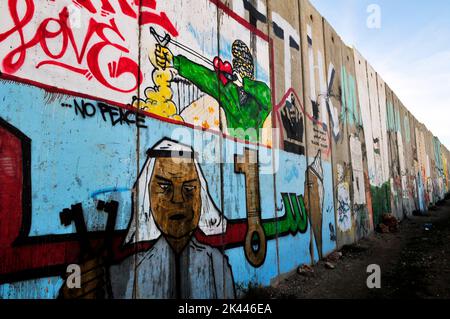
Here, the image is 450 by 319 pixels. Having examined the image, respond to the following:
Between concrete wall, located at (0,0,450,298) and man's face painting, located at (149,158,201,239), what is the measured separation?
0.04 feet

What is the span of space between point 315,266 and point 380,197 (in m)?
5.92

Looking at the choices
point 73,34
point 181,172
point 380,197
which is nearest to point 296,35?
point 181,172

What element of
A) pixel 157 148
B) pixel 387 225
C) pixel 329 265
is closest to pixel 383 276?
pixel 329 265

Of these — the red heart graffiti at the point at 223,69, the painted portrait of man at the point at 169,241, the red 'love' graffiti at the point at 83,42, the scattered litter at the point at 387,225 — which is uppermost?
the red heart graffiti at the point at 223,69

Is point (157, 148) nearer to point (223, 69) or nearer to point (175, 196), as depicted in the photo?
point (175, 196)

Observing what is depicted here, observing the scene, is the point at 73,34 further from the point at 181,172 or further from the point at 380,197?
the point at 380,197

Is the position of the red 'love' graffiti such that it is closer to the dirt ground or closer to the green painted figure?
the green painted figure

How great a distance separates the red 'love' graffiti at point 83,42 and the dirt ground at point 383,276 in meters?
2.75

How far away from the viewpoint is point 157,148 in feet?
9.26

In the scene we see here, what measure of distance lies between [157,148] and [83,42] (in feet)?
3.31

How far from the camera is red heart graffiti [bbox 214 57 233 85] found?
3.68m

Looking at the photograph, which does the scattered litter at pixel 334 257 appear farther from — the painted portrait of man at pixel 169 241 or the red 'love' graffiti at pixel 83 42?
the red 'love' graffiti at pixel 83 42

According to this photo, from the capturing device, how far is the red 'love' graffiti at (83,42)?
1984 millimetres

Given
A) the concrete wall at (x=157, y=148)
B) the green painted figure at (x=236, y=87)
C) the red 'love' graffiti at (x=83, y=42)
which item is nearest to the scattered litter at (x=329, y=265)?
the concrete wall at (x=157, y=148)
